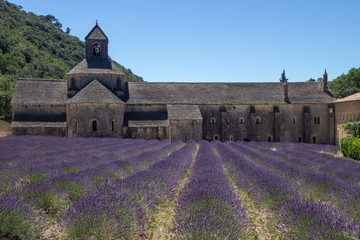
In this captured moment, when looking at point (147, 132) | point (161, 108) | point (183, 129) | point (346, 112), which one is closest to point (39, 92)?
point (147, 132)

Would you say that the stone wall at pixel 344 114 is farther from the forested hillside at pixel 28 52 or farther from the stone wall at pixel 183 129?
the forested hillside at pixel 28 52

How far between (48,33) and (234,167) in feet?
333

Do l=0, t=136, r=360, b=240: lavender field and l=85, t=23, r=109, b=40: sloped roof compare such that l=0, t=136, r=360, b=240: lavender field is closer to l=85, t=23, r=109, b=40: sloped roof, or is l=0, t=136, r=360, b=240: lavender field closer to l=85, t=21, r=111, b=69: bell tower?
l=85, t=21, r=111, b=69: bell tower

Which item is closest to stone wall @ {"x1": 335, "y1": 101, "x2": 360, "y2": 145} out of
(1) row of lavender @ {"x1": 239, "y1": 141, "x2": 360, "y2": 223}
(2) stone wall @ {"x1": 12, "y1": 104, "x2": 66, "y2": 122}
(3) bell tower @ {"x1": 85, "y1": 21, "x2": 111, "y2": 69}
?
(1) row of lavender @ {"x1": 239, "y1": 141, "x2": 360, "y2": 223}

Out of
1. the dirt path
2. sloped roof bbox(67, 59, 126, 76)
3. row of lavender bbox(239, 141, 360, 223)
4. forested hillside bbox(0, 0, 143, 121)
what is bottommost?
the dirt path

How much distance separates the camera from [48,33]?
98.0 m

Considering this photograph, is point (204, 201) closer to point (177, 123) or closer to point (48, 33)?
point (177, 123)

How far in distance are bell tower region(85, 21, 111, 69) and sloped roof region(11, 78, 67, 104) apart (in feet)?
14.7

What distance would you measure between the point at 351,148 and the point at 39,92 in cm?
3028

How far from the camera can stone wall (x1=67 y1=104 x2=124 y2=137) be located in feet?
98.3

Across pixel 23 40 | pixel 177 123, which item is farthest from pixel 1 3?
pixel 177 123

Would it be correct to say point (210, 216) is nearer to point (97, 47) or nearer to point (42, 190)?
point (42, 190)

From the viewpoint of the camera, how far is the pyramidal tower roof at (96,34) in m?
35.9

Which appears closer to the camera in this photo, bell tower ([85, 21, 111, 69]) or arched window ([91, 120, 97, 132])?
arched window ([91, 120, 97, 132])
